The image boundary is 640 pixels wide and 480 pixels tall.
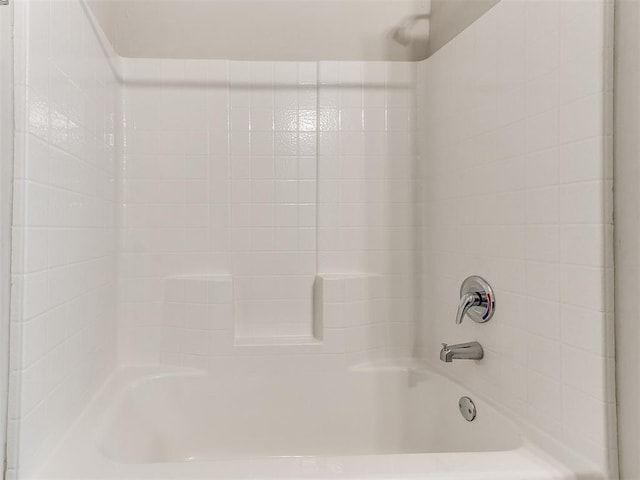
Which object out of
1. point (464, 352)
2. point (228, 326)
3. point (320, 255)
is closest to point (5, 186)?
point (228, 326)

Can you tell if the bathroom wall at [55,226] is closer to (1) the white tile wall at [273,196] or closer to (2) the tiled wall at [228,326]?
(2) the tiled wall at [228,326]

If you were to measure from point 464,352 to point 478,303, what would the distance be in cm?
16

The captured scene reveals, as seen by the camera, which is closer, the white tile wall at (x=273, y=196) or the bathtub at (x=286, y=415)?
the bathtub at (x=286, y=415)

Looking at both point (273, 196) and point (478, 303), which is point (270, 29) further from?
point (478, 303)

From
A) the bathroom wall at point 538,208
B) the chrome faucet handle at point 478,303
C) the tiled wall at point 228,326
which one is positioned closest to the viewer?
the bathroom wall at point 538,208

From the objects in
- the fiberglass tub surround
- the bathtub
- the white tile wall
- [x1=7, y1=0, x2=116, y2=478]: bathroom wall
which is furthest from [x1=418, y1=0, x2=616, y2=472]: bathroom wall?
[x1=7, y1=0, x2=116, y2=478]: bathroom wall

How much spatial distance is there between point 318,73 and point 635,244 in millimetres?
1303

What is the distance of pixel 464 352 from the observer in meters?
1.38

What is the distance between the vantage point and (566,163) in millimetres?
1023

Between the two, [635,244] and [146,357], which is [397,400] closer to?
[146,357]

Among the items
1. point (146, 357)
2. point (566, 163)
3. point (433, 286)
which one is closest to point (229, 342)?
point (146, 357)

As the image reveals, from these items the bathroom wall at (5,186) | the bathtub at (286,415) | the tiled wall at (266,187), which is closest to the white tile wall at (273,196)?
the tiled wall at (266,187)

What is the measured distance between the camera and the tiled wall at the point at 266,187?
5.68ft

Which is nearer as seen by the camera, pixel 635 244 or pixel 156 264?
pixel 635 244
